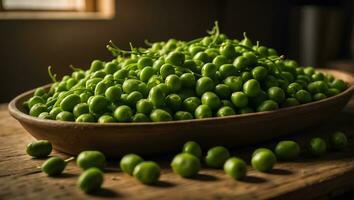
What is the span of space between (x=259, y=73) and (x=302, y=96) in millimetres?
114

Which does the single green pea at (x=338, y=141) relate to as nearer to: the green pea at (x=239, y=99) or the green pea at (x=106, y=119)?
the green pea at (x=239, y=99)

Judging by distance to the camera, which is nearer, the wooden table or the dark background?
the wooden table

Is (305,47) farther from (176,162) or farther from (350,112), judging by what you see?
(176,162)

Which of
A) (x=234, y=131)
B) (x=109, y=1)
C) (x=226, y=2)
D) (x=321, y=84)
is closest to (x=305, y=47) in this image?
(x=226, y=2)

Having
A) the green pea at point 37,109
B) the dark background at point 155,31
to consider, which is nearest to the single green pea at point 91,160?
the green pea at point 37,109

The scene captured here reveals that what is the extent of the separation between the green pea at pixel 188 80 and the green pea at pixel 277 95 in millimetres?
163

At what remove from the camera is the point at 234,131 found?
2.57 ft

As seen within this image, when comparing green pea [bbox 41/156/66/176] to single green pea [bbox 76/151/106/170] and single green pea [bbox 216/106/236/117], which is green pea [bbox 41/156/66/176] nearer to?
single green pea [bbox 76/151/106/170]

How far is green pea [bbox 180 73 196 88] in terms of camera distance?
2.77 feet

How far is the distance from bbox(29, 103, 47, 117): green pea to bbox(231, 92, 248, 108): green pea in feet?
1.34

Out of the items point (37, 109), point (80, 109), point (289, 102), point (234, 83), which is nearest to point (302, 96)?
point (289, 102)

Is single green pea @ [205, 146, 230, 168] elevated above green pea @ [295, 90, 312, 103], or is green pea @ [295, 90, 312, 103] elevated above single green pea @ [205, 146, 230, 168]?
green pea @ [295, 90, 312, 103]

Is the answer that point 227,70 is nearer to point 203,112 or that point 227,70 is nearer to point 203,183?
point 203,112

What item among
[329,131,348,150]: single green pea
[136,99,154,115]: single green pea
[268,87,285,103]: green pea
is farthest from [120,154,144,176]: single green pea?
[329,131,348,150]: single green pea
